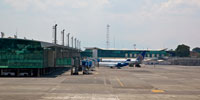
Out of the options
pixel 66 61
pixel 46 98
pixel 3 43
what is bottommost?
pixel 46 98

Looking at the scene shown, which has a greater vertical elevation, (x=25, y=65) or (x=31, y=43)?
(x=31, y=43)

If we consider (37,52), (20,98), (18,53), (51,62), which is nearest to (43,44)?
(37,52)

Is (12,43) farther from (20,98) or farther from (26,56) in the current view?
(20,98)

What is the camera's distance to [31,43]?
64188 millimetres

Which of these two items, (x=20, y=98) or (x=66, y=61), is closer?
(x=20, y=98)

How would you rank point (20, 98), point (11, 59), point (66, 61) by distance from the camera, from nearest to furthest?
point (20, 98) < point (11, 59) < point (66, 61)

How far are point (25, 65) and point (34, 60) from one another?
2.45 metres

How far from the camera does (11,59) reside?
63.5 meters

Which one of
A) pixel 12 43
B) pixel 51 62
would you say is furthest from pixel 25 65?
pixel 51 62

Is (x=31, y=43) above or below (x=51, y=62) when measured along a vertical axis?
above

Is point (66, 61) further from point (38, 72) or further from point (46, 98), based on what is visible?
point (46, 98)

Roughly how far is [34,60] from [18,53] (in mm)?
4248

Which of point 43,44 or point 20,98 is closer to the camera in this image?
point 20,98

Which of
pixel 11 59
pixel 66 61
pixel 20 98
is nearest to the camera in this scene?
pixel 20 98
